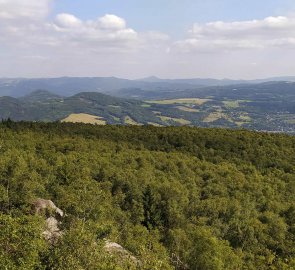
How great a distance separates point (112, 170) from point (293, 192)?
60.3 m

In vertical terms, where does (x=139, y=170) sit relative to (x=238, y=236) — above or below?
above

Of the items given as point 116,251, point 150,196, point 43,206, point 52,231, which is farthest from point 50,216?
point 150,196

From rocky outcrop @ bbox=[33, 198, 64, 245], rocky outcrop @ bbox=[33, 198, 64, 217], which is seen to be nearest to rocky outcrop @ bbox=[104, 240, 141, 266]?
rocky outcrop @ bbox=[33, 198, 64, 245]

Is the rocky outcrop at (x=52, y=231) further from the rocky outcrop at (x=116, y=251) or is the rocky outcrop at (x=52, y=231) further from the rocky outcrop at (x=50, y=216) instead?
the rocky outcrop at (x=116, y=251)

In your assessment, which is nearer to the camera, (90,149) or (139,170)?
(139,170)

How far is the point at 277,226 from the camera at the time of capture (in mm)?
98062

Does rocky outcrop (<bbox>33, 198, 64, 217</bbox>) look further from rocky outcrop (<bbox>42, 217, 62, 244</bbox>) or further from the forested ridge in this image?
rocky outcrop (<bbox>42, 217, 62, 244</bbox>)

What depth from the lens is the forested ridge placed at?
154 ft

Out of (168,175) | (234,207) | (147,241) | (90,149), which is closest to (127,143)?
(90,149)

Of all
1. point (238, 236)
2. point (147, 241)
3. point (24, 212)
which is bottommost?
point (238, 236)

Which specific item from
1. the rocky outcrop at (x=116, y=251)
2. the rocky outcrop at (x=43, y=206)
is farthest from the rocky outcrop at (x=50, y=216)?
the rocky outcrop at (x=116, y=251)

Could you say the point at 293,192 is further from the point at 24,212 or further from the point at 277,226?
the point at 24,212

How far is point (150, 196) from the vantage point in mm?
99875

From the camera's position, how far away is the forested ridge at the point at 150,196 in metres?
46.9
